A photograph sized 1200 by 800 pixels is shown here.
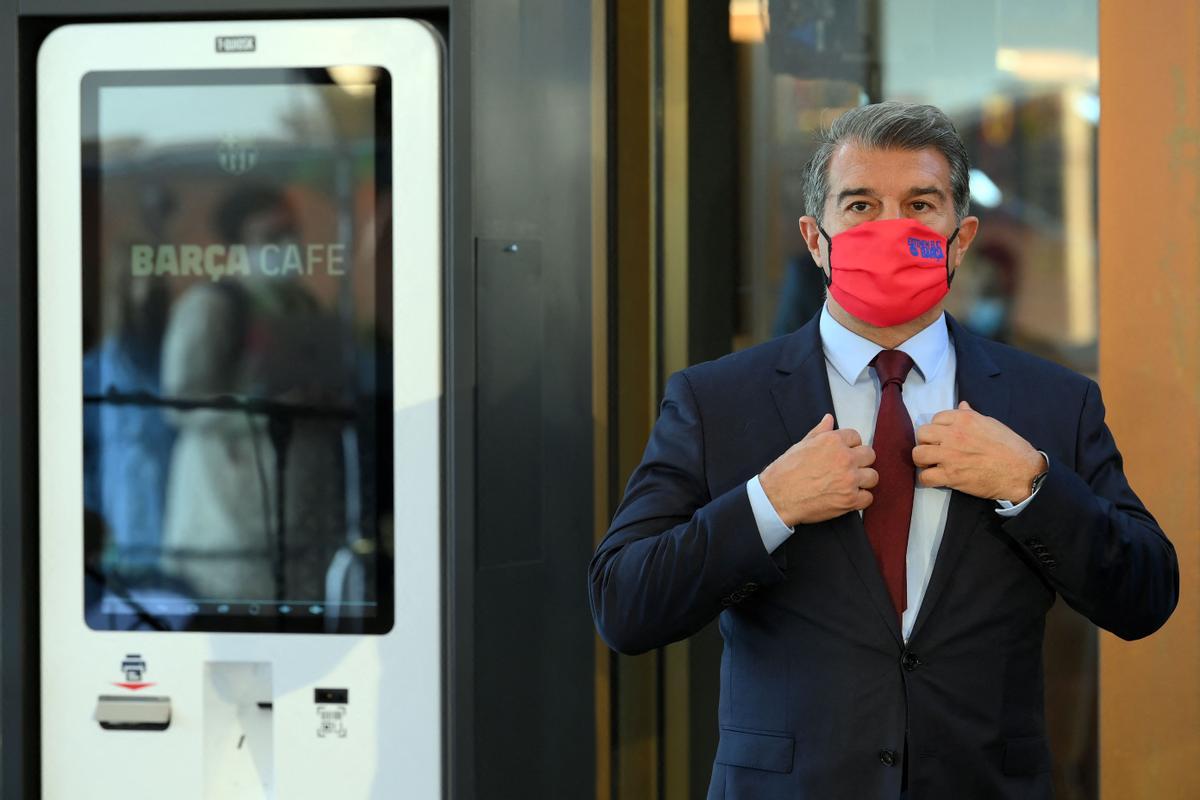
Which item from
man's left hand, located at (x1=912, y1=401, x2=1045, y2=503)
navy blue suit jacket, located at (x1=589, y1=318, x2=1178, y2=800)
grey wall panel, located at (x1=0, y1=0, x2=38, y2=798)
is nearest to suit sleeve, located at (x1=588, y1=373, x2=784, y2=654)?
navy blue suit jacket, located at (x1=589, y1=318, x2=1178, y2=800)

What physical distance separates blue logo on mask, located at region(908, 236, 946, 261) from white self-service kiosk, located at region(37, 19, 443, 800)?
3.03ft

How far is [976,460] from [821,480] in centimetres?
18

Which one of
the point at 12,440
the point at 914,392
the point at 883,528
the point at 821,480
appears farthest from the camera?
the point at 12,440

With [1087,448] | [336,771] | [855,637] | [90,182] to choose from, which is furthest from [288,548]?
[1087,448]

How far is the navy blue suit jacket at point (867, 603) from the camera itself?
5.32 feet

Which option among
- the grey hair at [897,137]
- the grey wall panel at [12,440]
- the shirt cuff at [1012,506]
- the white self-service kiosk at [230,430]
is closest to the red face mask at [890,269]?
the grey hair at [897,137]

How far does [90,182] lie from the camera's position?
7.75 ft

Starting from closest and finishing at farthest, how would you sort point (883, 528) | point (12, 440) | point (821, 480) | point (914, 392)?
point (821, 480), point (883, 528), point (914, 392), point (12, 440)

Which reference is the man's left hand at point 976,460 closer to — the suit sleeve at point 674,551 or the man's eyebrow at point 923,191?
the suit sleeve at point 674,551

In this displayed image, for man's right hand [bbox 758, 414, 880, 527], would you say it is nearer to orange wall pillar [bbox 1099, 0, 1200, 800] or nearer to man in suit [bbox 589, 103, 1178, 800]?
man in suit [bbox 589, 103, 1178, 800]

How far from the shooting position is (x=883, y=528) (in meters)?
1.68

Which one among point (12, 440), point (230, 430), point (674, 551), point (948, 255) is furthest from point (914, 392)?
point (12, 440)

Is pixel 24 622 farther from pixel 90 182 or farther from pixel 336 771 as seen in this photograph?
pixel 90 182

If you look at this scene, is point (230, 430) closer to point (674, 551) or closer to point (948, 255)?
point (674, 551)
